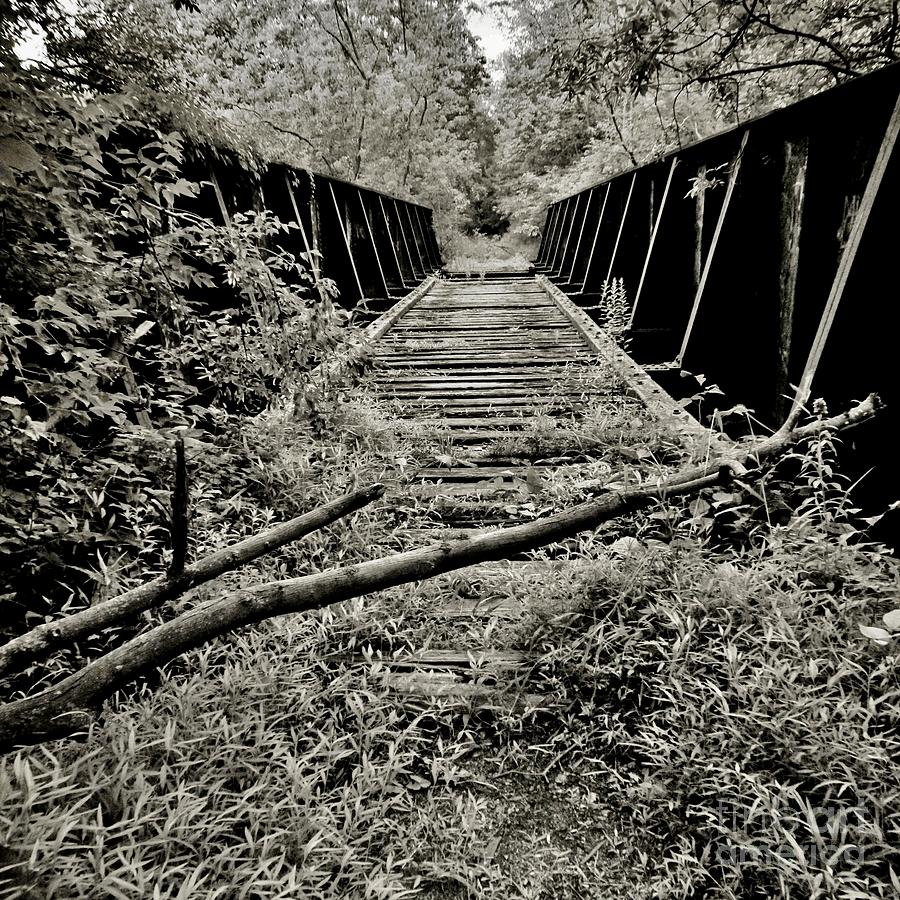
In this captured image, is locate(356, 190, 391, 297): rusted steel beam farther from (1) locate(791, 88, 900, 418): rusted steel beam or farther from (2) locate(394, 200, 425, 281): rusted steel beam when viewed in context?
(1) locate(791, 88, 900, 418): rusted steel beam

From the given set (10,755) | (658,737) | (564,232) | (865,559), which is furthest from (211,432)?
(564,232)

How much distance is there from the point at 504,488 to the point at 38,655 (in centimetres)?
233

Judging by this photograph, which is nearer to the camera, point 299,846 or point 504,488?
point 299,846

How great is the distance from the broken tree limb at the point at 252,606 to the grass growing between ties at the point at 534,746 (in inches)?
10.3

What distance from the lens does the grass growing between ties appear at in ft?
4.54

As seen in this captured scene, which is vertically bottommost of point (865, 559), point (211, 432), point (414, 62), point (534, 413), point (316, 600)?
point (534, 413)

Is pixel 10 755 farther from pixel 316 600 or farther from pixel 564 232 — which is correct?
pixel 564 232

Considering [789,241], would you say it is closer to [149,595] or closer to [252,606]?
[252,606]

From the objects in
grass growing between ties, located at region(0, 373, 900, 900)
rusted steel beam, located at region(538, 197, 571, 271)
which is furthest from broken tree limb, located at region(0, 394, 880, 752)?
rusted steel beam, located at region(538, 197, 571, 271)

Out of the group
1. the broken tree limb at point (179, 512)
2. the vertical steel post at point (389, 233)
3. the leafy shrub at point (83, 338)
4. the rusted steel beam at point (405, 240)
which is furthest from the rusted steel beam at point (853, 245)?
the rusted steel beam at point (405, 240)

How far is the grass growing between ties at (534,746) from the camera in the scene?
1.38 m

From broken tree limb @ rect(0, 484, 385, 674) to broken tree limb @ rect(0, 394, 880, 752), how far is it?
0.22ft

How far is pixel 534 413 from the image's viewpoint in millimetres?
4121

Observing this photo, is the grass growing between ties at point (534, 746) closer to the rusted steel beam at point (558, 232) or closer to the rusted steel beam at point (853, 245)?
the rusted steel beam at point (853, 245)
